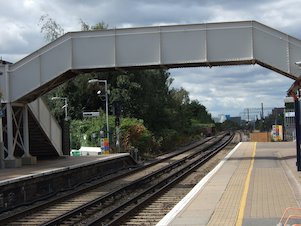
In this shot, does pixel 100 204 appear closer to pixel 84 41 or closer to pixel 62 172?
pixel 62 172

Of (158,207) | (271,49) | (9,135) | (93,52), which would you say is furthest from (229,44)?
(158,207)

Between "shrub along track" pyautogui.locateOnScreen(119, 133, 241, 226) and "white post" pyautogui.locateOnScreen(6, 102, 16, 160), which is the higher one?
"white post" pyautogui.locateOnScreen(6, 102, 16, 160)

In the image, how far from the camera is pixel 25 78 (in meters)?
25.8

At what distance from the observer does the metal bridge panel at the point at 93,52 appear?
26.8 meters

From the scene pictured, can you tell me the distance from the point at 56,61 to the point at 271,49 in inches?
451

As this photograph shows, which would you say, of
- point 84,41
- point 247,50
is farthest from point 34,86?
point 247,50

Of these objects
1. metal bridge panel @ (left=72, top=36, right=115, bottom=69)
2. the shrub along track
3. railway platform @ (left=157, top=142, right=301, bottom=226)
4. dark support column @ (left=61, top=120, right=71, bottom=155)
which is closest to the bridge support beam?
metal bridge panel @ (left=72, top=36, right=115, bottom=69)

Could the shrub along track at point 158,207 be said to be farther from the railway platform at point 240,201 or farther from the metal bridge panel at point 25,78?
the metal bridge panel at point 25,78

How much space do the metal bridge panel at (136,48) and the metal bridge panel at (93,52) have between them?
437 mm

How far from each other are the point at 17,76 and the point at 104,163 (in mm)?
6768

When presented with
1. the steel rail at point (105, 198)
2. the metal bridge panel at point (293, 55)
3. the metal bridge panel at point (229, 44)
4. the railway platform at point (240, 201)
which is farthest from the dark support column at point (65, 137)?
the railway platform at point (240, 201)

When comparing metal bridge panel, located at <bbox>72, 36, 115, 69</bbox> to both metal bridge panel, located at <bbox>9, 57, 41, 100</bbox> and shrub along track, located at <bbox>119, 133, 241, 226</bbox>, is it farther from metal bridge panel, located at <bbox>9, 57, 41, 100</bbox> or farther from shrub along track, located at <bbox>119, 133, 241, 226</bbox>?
shrub along track, located at <bbox>119, 133, 241, 226</bbox>

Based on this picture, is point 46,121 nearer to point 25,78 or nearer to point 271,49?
point 25,78

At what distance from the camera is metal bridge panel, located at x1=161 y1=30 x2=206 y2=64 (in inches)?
1060
